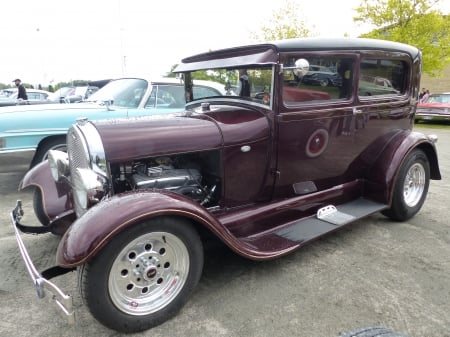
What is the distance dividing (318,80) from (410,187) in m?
1.96

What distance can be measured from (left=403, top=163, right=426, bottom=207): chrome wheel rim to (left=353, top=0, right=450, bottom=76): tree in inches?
574

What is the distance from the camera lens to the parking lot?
2.36m

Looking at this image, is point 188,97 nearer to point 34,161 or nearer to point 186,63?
point 186,63

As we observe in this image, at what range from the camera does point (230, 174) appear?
3.03 metres

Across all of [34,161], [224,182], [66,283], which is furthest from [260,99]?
[34,161]

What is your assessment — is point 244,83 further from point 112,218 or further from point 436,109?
point 436,109

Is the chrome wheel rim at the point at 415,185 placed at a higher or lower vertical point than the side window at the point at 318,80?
lower

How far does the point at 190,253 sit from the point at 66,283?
1.17 metres

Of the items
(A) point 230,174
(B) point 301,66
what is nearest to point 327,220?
(A) point 230,174

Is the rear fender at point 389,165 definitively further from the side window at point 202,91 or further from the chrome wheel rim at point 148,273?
the chrome wheel rim at point 148,273

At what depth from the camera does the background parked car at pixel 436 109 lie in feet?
50.2

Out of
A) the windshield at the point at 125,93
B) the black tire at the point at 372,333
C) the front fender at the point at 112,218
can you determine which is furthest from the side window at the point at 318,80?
the windshield at the point at 125,93

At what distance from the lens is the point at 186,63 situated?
384cm

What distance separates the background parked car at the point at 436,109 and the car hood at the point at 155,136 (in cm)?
1562
